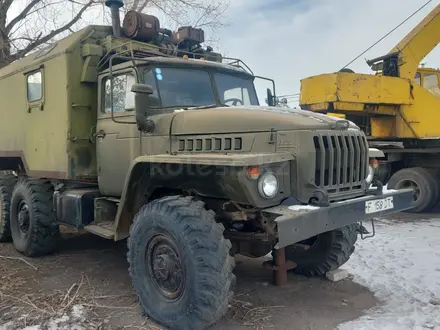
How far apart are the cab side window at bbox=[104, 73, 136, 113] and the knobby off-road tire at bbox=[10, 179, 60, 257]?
170 cm

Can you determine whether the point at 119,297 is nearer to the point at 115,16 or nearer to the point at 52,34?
the point at 115,16

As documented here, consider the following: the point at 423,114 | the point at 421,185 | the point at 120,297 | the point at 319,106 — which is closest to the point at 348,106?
the point at 319,106

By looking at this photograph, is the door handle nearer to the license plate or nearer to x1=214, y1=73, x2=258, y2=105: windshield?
x1=214, y1=73, x2=258, y2=105: windshield

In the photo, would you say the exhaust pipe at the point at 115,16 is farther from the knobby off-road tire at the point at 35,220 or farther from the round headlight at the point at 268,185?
the round headlight at the point at 268,185

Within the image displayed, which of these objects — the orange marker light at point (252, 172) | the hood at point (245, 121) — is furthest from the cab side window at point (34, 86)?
the orange marker light at point (252, 172)

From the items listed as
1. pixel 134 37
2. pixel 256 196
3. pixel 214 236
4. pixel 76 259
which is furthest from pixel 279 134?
pixel 76 259

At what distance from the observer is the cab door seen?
4.84 metres

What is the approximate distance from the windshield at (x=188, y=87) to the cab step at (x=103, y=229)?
4.61 ft

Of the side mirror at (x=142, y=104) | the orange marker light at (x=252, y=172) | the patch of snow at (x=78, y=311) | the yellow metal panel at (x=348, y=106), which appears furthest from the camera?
the yellow metal panel at (x=348, y=106)

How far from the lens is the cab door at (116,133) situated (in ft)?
15.9

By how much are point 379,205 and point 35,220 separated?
4.27 metres

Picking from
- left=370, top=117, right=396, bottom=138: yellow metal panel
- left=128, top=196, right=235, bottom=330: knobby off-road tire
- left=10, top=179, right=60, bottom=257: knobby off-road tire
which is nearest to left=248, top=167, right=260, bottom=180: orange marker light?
left=128, top=196, right=235, bottom=330: knobby off-road tire

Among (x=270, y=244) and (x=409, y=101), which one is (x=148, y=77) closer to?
(x=270, y=244)

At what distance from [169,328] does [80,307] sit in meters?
0.97
